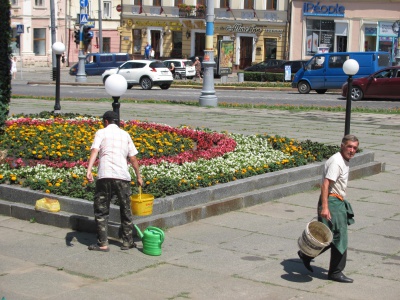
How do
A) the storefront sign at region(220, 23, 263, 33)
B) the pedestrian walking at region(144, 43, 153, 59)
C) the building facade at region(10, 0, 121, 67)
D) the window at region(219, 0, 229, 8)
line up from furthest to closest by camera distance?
the building facade at region(10, 0, 121, 67) < the window at region(219, 0, 229, 8) < the storefront sign at region(220, 23, 263, 33) < the pedestrian walking at region(144, 43, 153, 59)

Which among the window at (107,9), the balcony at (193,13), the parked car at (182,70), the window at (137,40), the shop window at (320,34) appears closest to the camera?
the parked car at (182,70)

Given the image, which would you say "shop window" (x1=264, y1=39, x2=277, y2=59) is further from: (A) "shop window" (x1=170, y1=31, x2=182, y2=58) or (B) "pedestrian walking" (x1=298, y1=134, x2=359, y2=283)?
(B) "pedestrian walking" (x1=298, y1=134, x2=359, y2=283)

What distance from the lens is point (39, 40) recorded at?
226 ft

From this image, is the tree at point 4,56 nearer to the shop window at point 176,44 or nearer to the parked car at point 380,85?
the parked car at point 380,85

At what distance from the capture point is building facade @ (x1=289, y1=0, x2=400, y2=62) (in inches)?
2093

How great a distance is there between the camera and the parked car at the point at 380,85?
28.9 meters

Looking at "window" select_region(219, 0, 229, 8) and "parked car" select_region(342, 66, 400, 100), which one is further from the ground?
"window" select_region(219, 0, 229, 8)

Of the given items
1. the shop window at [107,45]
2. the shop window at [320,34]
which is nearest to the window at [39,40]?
the shop window at [107,45]

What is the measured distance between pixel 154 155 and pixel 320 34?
44029 mm

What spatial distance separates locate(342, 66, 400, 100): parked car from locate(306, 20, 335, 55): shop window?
84.9ft

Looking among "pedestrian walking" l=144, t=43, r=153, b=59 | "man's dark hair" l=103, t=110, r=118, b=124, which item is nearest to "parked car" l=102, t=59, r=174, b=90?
"pedestrian walking" l=144, t=43, r=153, b=59

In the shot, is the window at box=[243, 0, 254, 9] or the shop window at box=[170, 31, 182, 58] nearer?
the window at box=[243, 0, 254, 9]

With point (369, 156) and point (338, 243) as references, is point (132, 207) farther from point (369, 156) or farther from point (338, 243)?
point (369, 156)

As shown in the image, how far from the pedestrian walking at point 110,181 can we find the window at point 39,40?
62.3 meters
